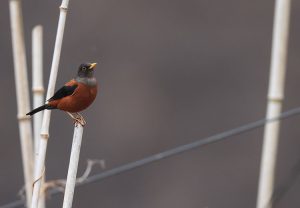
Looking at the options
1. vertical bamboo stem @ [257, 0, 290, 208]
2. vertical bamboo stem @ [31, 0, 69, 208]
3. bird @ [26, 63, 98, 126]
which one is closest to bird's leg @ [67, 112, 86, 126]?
bird @ [26, 63, 98, 126]

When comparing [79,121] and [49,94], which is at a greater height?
[49,94]

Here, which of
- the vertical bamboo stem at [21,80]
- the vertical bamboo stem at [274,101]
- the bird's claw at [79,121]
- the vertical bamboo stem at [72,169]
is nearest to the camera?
the vertical bamboo stem at [72,169]

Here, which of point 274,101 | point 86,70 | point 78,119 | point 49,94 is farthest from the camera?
point 274,101

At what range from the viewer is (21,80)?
2.74 m

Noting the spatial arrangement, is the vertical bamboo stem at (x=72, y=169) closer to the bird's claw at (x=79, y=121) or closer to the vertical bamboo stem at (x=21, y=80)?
the bird's claw at (x=79, y=121)

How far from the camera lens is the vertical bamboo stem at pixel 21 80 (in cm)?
271

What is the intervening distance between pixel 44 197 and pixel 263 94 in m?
4.14

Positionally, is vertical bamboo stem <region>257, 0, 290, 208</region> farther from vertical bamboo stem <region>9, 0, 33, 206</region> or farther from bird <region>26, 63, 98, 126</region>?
vertical bamboo stem <region>9, 0, 33, 206</region>

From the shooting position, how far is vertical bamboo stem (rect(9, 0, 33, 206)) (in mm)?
2709

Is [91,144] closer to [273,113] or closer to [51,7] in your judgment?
[51,7]

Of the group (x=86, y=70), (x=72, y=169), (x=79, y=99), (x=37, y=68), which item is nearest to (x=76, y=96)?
(x=79, y=99)

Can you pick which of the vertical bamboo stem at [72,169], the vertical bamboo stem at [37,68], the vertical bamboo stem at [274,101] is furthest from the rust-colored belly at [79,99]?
the vertical bamboo stem at [274,101]

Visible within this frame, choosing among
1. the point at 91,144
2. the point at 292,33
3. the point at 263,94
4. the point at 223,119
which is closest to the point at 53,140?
the point at 91,144

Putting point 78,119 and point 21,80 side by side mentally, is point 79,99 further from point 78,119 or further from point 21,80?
point 21,80
